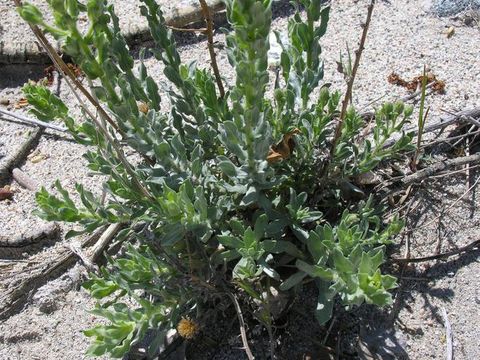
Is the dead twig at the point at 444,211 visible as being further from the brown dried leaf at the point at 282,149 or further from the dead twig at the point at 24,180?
the dead twig at the point at 24,180

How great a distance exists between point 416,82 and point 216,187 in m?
1.40

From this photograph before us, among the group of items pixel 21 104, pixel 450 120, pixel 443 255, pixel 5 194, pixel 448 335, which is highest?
pixel 21 104

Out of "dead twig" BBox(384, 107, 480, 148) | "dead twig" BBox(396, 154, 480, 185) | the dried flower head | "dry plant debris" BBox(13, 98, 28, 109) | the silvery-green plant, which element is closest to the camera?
the silvery-green plant

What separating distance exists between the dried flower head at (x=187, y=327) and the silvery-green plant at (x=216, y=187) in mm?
29

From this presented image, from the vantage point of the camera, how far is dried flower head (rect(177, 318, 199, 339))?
2.41 metres

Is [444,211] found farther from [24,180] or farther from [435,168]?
[24,180]

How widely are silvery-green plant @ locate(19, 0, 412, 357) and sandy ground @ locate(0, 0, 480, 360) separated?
370mm

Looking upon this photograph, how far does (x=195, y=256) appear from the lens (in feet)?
8.01

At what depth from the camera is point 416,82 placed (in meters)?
3.23

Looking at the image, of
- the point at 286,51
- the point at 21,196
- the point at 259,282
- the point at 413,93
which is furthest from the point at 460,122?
the point at 21,196

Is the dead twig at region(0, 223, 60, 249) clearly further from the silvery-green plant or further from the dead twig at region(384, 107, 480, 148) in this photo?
the dead twig at region(384, 107, 480, 148)

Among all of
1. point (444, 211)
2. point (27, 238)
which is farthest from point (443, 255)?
point (27, 238)

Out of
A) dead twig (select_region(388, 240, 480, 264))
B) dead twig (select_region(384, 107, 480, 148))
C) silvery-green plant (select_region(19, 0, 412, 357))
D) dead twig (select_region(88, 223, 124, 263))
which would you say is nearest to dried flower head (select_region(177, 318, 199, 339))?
silvery-green plant (select_region(19, 0, 412, 357))

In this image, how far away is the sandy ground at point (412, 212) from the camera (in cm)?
254
